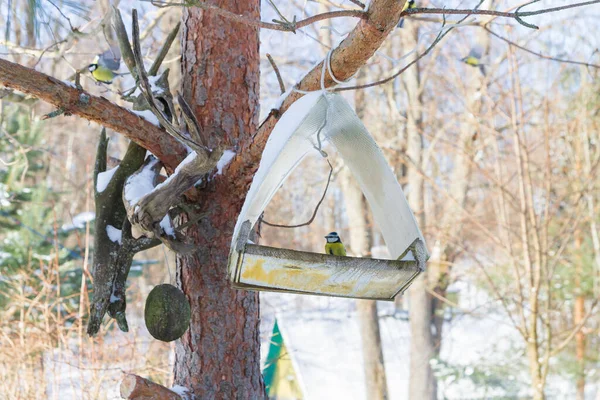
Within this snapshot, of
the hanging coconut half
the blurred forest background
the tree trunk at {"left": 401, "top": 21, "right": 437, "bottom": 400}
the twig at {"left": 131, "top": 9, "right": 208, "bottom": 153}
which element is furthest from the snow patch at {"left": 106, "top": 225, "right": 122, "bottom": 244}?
the tree trunk at {"left": 401, "top": 21, "right": 437, "bottom": 400}

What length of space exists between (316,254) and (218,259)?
791 mm

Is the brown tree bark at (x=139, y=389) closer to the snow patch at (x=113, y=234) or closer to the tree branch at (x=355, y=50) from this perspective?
the snow patch at (x=113, y=234)

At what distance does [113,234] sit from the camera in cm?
210

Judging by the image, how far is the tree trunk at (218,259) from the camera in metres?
2.14

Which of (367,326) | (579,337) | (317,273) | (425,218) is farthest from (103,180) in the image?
(579,337)

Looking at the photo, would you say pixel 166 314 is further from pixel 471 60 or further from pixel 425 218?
pixel 425 218

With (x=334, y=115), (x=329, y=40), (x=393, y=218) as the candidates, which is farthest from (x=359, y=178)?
(x=329, y=40)

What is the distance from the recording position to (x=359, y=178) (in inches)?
70.4

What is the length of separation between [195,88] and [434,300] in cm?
590

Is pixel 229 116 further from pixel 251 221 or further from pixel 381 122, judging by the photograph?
pixel 381 122

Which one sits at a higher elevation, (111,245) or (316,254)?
(111,245)

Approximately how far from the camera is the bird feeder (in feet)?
4.77

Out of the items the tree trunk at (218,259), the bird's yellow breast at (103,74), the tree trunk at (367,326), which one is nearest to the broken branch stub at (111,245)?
the tree trunk at (218,259)

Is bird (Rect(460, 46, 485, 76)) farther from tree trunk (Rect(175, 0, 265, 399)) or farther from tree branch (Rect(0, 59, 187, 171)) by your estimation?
tree branch (Rect(0, 59, 187, 171))
